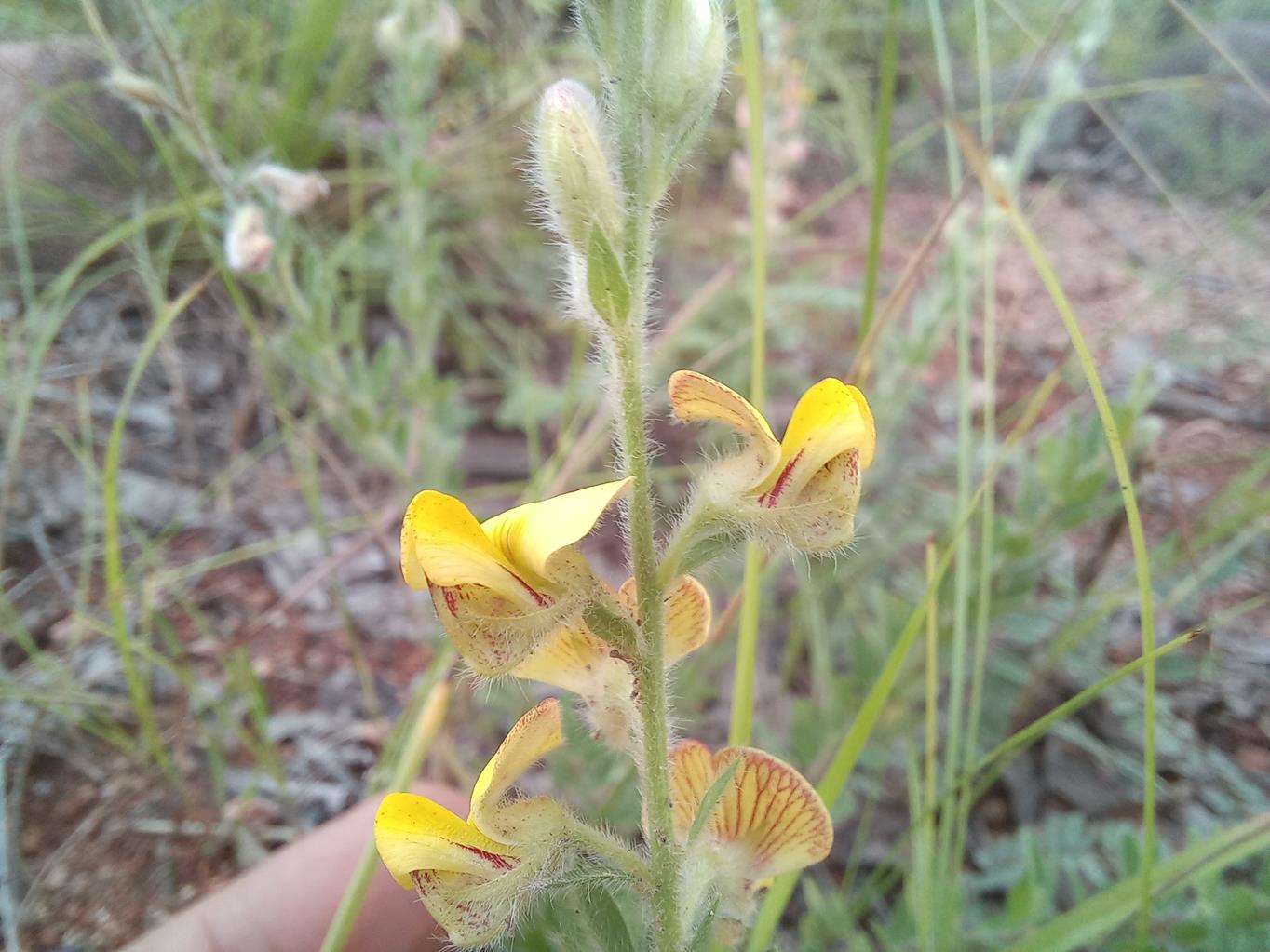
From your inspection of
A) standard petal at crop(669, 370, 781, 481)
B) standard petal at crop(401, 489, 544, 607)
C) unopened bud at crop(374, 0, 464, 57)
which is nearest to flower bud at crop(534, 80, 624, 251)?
standard petal at crop(669, 370, 781, 481)

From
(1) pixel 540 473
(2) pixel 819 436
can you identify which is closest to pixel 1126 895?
(2) pixel 819 436

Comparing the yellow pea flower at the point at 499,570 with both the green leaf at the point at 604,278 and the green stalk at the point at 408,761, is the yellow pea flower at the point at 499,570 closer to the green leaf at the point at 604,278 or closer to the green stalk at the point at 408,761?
the green leaf at the point at 604,278

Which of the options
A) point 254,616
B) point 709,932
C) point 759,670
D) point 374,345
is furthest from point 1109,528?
point 374,345

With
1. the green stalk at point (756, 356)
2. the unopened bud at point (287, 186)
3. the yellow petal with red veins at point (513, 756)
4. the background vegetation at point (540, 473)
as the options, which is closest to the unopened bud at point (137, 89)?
the background vegetation at point (540, 473)

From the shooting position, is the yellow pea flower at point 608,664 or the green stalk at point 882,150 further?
the green stalk at point 882,150

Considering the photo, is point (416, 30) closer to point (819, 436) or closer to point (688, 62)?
point (688, 62)

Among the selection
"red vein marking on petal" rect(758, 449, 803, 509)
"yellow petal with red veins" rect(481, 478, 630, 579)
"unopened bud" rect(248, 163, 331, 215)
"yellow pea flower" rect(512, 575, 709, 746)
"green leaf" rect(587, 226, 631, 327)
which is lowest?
"yellow pea flower" rect(512, 575, 709, 746)

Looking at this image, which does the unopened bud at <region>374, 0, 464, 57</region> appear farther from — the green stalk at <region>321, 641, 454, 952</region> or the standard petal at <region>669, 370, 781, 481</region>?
the standard petal at <region>669, 370, 781, 481</region>
